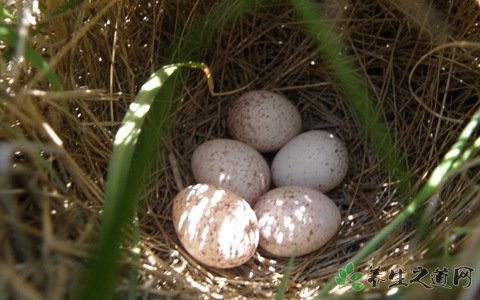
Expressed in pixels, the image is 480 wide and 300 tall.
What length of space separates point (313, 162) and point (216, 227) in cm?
29

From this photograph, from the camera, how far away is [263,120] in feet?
4.58

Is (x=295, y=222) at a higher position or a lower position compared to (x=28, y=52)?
lower

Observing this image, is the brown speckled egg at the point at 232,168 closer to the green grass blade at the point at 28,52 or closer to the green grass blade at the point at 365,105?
the green grass blade at the point at 365,105

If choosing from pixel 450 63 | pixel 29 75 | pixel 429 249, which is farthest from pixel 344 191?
pixel 29 75

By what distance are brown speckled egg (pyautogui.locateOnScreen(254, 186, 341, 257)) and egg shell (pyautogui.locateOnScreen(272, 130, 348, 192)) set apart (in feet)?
0.27

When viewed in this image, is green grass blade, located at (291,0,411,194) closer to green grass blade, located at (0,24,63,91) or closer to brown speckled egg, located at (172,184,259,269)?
brown speckled egg, located at (172,184,259,269)

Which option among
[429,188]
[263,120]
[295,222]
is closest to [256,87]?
[263,120]

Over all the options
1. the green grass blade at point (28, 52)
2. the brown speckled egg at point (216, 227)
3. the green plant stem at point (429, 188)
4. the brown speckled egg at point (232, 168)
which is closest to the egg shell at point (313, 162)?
the brown speckled egg at point (232, 168)

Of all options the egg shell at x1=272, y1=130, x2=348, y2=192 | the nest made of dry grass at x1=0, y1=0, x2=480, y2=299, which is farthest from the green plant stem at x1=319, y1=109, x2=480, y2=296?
the egg shell at x1=272, y1=130, x2=348, y2=192

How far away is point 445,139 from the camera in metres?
1.29

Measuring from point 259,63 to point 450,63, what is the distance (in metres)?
0.45

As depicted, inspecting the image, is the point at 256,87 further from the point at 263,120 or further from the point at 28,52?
the point at 28,52

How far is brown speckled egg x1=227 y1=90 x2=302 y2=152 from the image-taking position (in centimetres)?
140

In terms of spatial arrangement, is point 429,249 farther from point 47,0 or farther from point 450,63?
point 47,0
